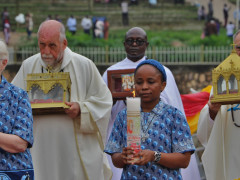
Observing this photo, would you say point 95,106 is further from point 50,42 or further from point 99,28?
point 99,28

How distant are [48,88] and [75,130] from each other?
590 millimetres

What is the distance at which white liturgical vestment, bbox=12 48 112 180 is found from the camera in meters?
7.41

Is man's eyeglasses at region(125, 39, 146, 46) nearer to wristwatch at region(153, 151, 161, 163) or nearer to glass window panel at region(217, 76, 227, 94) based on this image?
glass window panel at region(217, 76, 227, 94)

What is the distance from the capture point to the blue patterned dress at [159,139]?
17.8 feet

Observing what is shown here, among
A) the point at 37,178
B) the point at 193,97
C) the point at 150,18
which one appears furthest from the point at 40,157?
the point at 150,18

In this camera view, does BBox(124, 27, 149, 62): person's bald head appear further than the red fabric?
No

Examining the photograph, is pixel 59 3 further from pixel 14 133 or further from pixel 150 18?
pixel 14 133

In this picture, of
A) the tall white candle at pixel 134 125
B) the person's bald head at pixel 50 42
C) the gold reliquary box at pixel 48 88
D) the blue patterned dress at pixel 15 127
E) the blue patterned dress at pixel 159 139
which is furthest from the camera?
the person's bald head at pixel 50 42

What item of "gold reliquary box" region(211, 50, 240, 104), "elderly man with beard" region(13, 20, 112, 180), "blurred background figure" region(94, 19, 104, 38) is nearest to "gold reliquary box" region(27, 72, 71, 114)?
"elderly man with beard" region(13, 20, 112, 180)

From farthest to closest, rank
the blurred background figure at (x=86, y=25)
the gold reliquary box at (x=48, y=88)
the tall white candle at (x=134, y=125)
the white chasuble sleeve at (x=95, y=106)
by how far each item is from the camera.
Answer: the blurred background figure at (x=86, y=25)
the white chasuble sleeve at (x=95, y=106)
the gold reliquary box at (x=48, y=88)
the tall white candle at (x=134, y=125)

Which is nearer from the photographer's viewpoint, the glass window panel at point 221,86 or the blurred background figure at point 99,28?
the glass window panel at point 221,86

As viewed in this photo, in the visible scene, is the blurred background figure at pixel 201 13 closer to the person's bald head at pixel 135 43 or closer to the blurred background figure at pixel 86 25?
the blurred background figure at pixel 86 25

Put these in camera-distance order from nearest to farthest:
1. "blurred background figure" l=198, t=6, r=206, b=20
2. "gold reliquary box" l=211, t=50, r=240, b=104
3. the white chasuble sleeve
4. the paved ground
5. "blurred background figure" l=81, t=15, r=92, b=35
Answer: "gold reliquary box" l=211, t=50, r=240, b=104
the white chasuble sleeve
"blurred background figure" l=81, t=15, r=92, b=35
"blurred background figure" l=198, t=6, r=206, b=20
the paved ground

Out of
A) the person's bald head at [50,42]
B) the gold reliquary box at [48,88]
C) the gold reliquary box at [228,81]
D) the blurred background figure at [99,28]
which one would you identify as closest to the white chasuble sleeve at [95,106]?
the gold reliquary box at [48,88]
